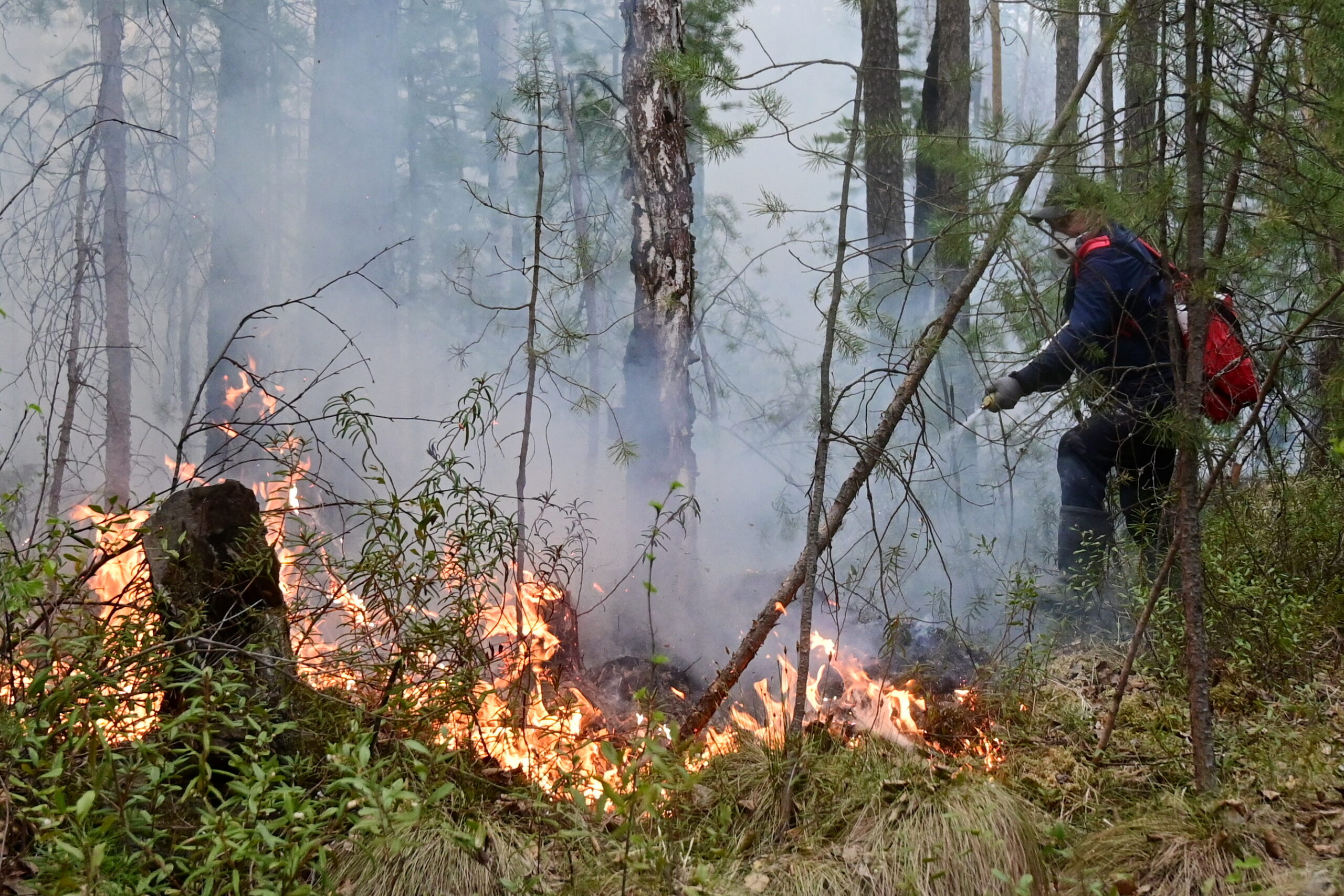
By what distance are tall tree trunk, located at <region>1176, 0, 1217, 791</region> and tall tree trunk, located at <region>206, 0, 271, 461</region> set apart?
7624 mm

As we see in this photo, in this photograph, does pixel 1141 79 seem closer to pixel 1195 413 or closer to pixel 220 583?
pixel 1195 413

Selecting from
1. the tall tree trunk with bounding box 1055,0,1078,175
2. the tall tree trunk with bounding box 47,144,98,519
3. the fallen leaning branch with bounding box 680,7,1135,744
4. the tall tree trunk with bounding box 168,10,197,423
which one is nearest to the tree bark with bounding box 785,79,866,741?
the fallen leaning branch with bounding box 680,7,1135,744

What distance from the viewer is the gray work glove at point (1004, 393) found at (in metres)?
4.26

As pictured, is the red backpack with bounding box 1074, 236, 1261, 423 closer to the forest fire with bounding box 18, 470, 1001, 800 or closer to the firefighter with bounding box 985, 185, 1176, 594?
the firefighter with bounding box 985, 185, 1176, 594

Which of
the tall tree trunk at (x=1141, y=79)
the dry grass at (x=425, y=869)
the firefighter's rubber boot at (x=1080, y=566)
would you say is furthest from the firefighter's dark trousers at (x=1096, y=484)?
the dry grass at (x=425, y=869)

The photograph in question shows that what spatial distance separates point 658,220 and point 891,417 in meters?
2.73

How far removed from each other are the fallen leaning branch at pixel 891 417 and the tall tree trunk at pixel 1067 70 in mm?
64

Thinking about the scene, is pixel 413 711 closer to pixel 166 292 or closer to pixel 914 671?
pixel 914 671

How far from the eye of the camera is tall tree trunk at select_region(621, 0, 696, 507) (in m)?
5.60

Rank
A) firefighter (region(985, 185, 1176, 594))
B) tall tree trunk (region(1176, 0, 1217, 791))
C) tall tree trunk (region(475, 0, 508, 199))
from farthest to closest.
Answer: tall tree trunk (region(475, 0, 508, 199)), firefighter (region(985, 185, 1176, 594)), tall tree trunk (region(1176, 0, 1217, 791))

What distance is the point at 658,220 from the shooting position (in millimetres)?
5645

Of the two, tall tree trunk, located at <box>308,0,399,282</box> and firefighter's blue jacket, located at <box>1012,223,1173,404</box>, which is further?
tall tree trunk, located at <box>308,0,399,282</box>

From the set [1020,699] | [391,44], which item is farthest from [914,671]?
[391,44]

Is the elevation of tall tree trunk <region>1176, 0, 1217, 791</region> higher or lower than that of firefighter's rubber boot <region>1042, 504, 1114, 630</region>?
higher
